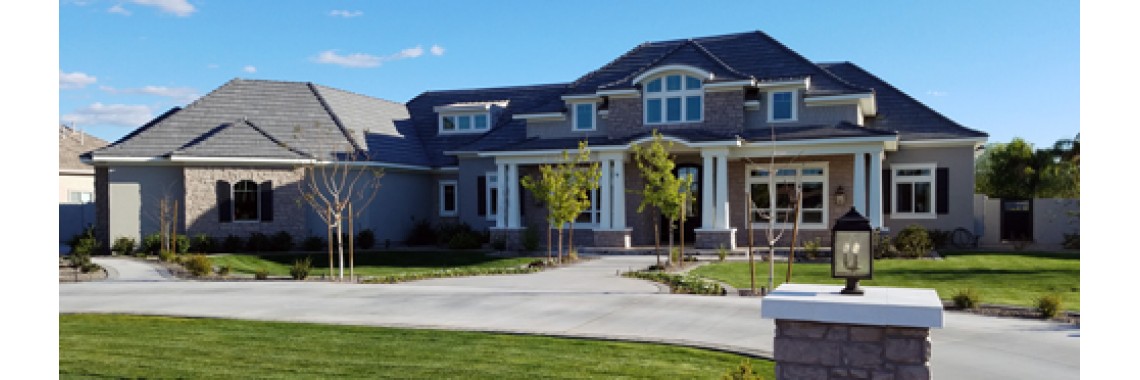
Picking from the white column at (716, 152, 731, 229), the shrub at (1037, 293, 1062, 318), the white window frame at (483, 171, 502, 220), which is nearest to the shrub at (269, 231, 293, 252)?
the white window frame at (483, 171, 502, 220)

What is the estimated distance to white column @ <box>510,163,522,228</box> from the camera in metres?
25.3

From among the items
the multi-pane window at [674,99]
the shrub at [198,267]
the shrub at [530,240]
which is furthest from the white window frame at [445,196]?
the shrub at [198,267]

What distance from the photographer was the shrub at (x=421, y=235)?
28688 millimetres

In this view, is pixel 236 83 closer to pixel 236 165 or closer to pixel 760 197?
pixel 236 165

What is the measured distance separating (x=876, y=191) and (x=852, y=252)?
1758cm

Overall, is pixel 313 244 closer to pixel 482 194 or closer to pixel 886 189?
pixel 482 194

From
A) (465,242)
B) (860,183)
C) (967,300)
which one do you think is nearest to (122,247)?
(465,242)

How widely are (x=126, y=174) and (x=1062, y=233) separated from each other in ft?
92.9

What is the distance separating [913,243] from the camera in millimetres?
20047

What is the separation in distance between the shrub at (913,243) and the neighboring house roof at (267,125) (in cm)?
1593

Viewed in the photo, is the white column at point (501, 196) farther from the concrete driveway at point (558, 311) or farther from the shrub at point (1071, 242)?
the shrub at point (1071, 242)

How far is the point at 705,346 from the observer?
8.47 meters
